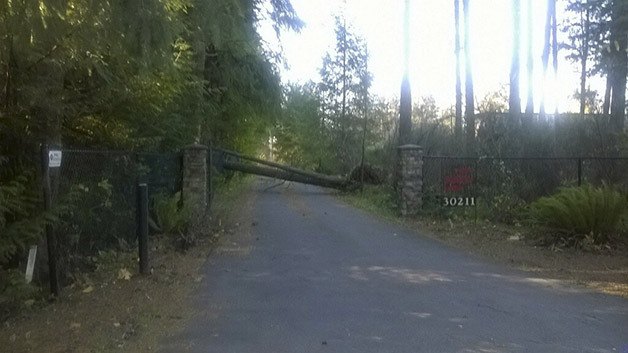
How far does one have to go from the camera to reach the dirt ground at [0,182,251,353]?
23.0 ft

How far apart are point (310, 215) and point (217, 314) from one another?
45.3ft

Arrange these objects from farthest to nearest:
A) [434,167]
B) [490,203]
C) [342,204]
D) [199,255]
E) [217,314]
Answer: [342,204] < [434,167] < [490,203] < [199,255] < [217,314]

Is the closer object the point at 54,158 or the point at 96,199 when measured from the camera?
the point at 54,158

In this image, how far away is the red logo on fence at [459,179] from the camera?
19.6m

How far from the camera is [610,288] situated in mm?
10375

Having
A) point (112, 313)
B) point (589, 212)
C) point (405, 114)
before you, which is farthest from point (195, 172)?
point (112, 313)

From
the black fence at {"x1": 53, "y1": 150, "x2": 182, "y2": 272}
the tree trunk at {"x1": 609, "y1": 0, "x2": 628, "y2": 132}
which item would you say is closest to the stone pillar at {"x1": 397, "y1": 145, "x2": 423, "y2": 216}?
the tree trunk at {"x1": 609, "y1": 0, "x2": 628, "y2": 132}

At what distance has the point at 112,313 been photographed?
8250 mm

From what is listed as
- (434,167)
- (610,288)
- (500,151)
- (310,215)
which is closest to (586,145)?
(500,151)

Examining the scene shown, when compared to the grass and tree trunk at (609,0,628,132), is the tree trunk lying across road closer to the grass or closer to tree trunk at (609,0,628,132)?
the grass

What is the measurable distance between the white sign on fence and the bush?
9.08 metres

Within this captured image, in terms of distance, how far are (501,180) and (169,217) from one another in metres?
8.78

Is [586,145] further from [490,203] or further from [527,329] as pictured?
[527,329]

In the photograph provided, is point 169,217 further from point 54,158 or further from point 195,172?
point 54,158
